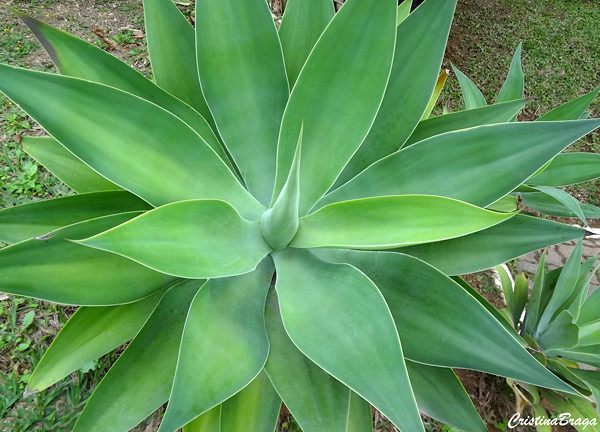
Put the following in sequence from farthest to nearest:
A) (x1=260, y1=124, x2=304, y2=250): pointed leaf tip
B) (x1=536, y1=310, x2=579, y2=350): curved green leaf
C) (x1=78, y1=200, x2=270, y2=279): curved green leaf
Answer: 1. (x1=536, y1=310, x2=579, y2=350): curved green leaf
2. (x1=260, y1=124, x2=304, y2=250): pointed leaf tip
3. (x1=78, y1=200, x2=270, y2=279): curved green leaf

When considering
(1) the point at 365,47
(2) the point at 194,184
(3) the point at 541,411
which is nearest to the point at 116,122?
(2) the point at 194,184

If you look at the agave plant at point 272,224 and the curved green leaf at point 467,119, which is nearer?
the agave plant at point 272,224

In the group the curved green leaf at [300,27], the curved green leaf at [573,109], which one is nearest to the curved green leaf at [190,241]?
the curved green leaf at [300,27]

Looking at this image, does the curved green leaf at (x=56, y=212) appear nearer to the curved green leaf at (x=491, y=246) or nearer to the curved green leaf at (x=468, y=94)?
the curved green leaf at (x=491, y=246)

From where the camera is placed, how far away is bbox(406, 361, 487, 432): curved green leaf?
0.73m

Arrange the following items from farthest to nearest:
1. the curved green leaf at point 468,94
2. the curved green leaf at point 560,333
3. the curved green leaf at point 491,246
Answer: the curved green leaf at point 468,94, the curved green leaf at point 560,333, the curved green leaf at point 491,246

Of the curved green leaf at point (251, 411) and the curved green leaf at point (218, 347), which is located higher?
the curved green leaf at point (218, 347)

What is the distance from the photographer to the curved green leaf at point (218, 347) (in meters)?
0.53

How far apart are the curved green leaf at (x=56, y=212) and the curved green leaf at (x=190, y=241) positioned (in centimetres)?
19

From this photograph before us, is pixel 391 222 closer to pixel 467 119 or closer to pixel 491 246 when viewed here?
pixel 491 246

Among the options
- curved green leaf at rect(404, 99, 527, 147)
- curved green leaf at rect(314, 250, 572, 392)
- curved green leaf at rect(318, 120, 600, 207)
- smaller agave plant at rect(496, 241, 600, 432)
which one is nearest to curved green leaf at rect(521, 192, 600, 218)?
smaller agave plant at rect(496, 241, 600, 432)

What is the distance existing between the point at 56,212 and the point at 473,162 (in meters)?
0.72

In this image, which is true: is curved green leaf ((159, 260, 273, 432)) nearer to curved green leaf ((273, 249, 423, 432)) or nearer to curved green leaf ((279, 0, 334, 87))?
curved green leaf ((273, 249, 423, 432))

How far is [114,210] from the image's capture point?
29.1 inches
